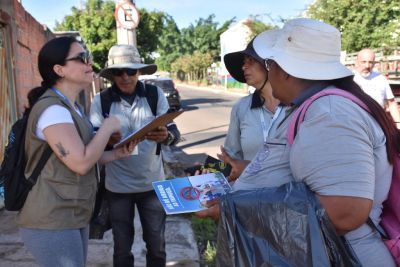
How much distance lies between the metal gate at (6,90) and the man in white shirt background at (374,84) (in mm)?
4674

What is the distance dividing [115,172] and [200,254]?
4.92 feet

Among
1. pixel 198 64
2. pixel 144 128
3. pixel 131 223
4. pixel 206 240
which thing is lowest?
pixel 198 64

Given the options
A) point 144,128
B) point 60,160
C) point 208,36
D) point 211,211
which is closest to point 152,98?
point 144,128

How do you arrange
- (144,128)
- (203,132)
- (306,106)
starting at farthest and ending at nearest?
(203,132), (144,128), (306,106)

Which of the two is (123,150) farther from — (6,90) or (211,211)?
Result: (6,90)

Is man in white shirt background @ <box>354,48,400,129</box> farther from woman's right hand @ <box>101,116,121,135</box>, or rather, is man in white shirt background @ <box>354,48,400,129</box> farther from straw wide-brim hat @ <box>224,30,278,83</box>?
woman's right hand @ <box>101,116,121,135</box>

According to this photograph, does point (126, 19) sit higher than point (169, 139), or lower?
higher

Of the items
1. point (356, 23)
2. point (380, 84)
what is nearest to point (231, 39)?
point (356, 23)

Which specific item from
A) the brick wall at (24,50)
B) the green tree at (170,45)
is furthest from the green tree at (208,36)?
the brick wall at (24,50)

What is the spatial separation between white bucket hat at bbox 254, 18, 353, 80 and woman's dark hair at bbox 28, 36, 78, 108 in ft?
3.96

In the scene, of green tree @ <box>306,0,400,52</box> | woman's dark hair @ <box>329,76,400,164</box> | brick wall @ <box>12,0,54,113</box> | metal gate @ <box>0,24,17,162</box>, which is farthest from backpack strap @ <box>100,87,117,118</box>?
green tree @ <box>306,0,400,52</box>

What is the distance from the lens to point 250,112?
113 inches

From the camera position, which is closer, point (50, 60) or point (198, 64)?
point (50, 60)

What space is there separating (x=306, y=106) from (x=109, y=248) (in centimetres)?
332
